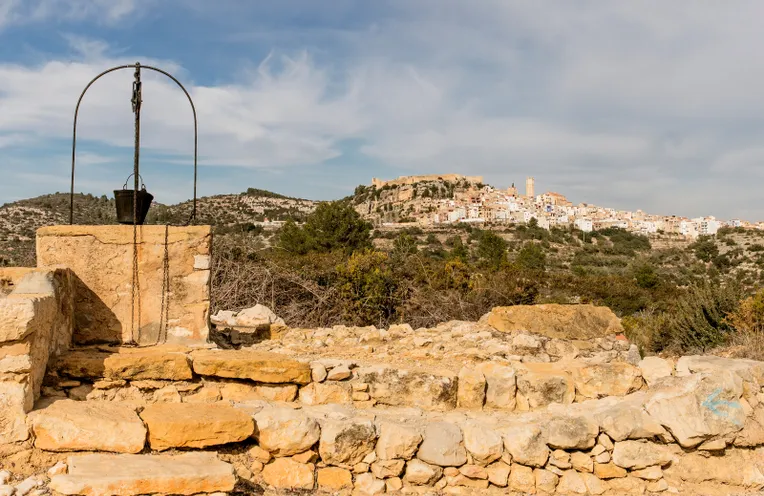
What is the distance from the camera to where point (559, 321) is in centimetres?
690

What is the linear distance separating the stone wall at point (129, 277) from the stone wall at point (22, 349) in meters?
0.73

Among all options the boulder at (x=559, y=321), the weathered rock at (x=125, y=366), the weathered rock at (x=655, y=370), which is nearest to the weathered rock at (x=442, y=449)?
the weathered rock at (x=125, y=366)

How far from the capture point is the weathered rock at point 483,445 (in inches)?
142

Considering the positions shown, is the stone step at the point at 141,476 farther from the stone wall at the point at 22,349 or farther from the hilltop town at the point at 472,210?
the hilltop town at the point at 472,210

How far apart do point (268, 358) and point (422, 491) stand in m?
1.40

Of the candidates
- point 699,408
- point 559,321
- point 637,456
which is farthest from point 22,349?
point 559,321

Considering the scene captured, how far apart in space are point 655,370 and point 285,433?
3.05m

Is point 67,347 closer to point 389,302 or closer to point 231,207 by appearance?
point 389,302

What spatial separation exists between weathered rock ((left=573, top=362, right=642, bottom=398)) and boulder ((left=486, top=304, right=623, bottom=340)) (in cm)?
213

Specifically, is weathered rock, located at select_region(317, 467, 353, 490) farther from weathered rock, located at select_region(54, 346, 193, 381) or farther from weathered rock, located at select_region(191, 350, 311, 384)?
weathered rock, located at select_region(54, 346, 193, 381)

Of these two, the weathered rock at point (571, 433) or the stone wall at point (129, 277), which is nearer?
the weathered rock at point (571, 433)

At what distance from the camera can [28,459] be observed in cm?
300

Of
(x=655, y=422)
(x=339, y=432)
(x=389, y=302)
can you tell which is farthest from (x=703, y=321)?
(x=339, y=432)

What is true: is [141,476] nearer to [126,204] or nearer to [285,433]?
[285,433]
